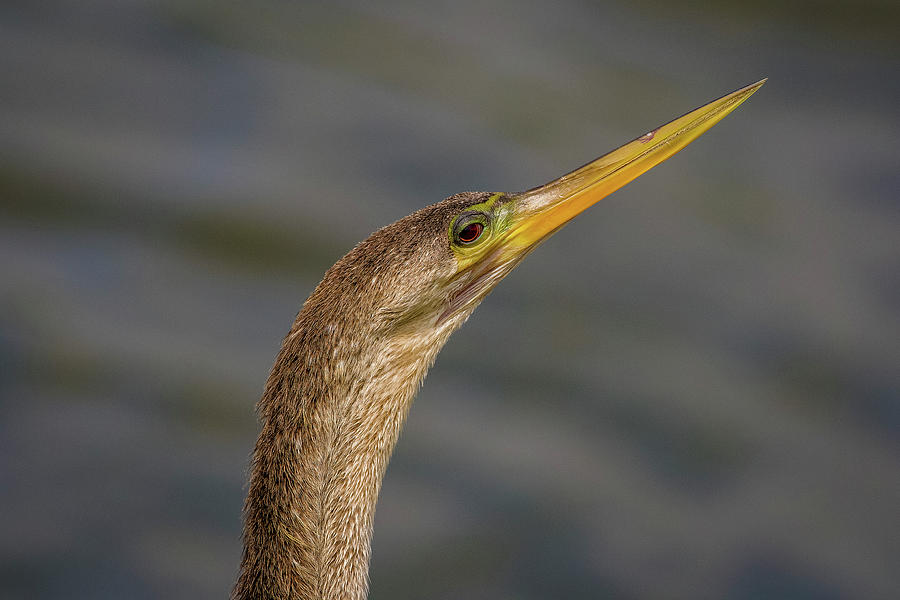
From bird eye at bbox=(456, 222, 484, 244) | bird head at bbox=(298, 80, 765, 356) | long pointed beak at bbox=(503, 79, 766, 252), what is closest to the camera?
bird head at bbox=(298, 80, 765, 356)

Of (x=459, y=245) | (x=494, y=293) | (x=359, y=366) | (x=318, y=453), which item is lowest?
(x=318, y=453)

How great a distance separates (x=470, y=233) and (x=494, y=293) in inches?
89.5

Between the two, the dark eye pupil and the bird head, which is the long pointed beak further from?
the dark eye pupil

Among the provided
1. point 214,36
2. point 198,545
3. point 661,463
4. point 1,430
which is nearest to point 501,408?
point 661,463

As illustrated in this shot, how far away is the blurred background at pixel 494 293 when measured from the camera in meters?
5.17

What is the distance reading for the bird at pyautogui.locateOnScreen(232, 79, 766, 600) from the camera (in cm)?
348

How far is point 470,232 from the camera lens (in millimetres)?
3648

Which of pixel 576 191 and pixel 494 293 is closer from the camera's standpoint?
pixel 576 191

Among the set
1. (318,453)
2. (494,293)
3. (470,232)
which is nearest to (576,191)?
(470,232)

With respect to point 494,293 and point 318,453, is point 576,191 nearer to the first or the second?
point 318,453

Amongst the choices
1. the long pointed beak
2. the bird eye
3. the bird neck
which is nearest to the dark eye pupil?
the bird eye

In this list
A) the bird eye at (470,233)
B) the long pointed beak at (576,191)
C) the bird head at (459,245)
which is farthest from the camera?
the long pointed beak at (576,191)

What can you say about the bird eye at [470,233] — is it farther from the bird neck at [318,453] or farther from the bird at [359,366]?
the bird neck at [318,453]

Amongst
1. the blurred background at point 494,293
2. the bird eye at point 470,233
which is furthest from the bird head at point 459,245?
the blurred background at point 494,293
